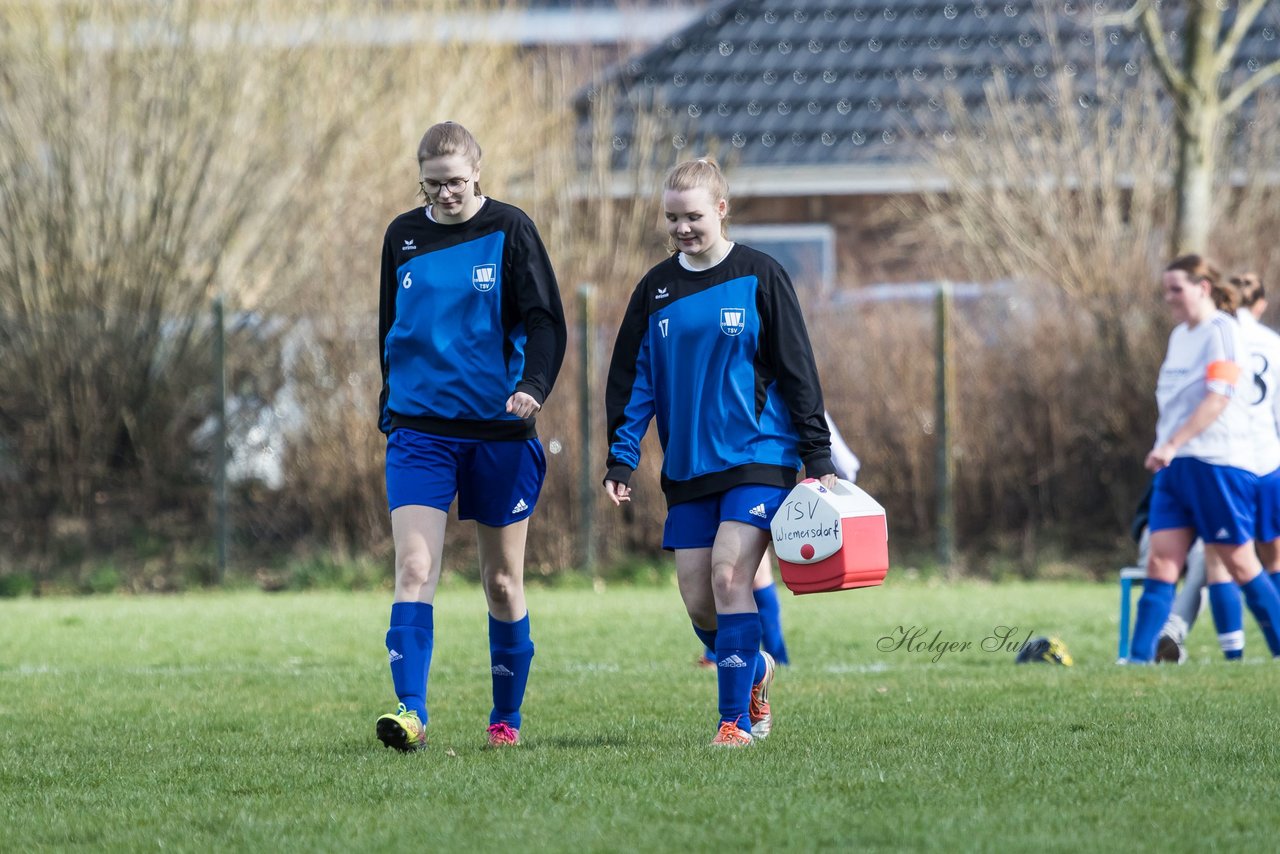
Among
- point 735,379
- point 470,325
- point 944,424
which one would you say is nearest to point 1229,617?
point 735,379

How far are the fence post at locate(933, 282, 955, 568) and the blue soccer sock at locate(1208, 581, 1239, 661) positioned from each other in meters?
4.97

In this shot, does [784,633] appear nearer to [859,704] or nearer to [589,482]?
[859,704]

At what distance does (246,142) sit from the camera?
16.2 metres

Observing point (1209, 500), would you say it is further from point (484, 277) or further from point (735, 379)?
point (484, 277)

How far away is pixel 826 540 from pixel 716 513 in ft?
1.55

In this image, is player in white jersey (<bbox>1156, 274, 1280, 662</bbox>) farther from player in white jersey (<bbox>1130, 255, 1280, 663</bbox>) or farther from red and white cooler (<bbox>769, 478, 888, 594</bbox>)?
red and white cooler (<bbox>769, 478, 888, 594</bbox>)

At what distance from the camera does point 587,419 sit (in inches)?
557

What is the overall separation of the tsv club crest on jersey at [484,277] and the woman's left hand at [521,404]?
413 mm

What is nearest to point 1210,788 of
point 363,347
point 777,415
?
point 777,415

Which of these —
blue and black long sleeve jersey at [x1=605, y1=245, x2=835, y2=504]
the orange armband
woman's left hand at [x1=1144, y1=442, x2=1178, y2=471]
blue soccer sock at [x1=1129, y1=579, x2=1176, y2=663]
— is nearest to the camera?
blue and black long sleeve jersey at [x1=605, y1=245, x2=835, y2=504]

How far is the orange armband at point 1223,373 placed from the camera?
861cm

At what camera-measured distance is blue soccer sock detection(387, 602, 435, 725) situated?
6020mm

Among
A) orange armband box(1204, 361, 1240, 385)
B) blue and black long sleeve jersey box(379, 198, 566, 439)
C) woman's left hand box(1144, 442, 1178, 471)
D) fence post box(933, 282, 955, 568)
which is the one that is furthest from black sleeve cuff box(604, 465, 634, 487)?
fence post box(933, 282, 955, 568)

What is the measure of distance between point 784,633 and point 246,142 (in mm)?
8071
